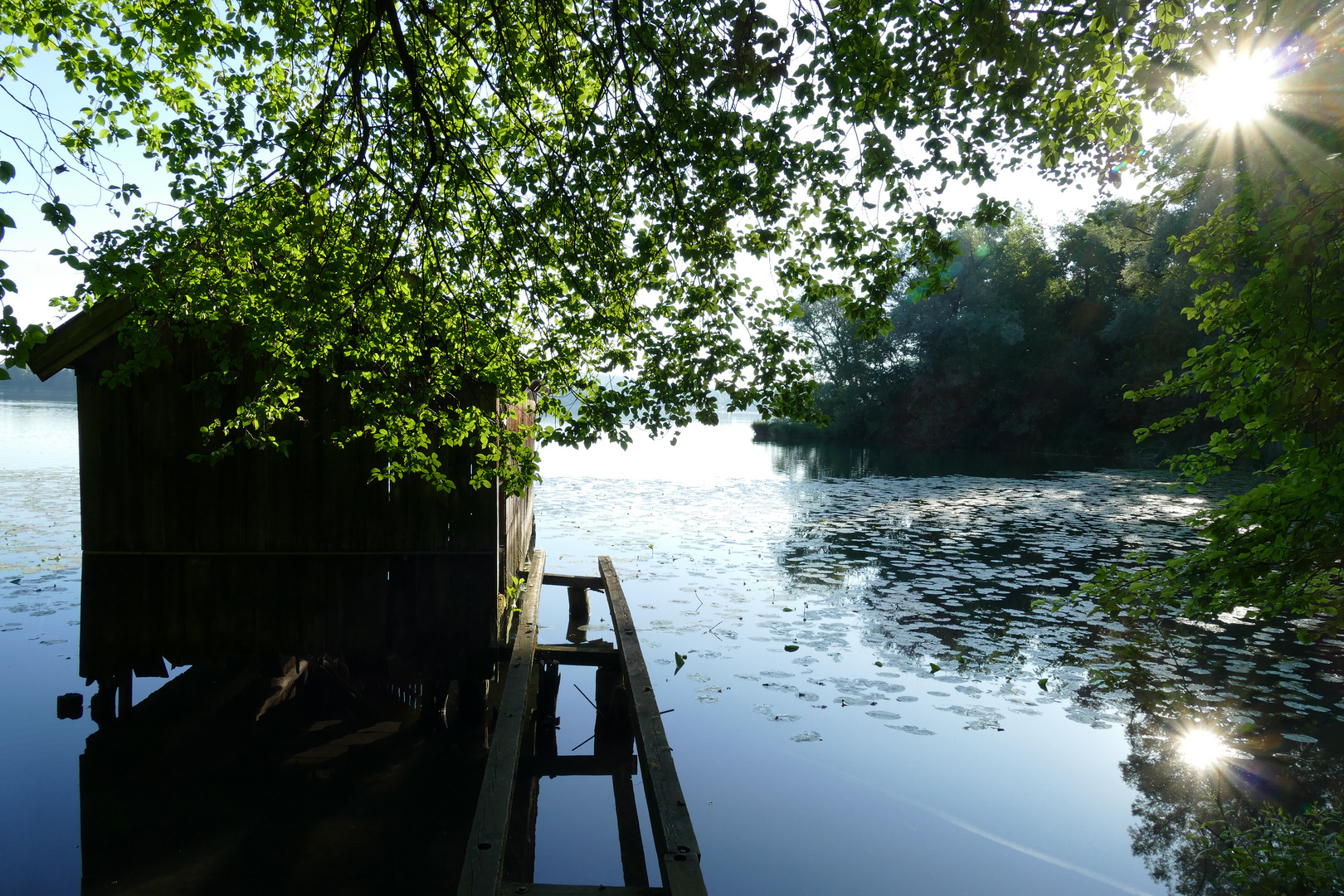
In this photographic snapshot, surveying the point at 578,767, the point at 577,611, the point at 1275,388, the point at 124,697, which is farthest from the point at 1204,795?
the point at 124,697

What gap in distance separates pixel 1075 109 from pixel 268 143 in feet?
20.0

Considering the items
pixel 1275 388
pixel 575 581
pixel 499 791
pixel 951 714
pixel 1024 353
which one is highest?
pixel 1024 353

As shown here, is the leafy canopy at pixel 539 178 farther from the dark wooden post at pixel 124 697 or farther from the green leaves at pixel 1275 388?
the dark wooden post at pixel 124 697

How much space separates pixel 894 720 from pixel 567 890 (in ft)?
19.0

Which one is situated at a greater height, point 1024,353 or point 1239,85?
point 1024,353

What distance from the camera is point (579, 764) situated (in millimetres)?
8680

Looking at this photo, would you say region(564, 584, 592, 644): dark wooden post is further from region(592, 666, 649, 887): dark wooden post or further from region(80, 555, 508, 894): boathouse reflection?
region(592, 666, 649, 887): dark wooden post

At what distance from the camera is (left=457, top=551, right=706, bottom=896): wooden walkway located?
164 inches

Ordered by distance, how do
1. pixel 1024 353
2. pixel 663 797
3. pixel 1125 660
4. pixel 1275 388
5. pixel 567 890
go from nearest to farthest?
1. pixel 567 890
2. pixel 663 797
3. pixel 1275 388
4. pixel 1125 660
5. pixel 1024 353

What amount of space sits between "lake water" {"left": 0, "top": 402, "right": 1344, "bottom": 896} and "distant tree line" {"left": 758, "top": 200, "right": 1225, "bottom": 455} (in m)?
31.4

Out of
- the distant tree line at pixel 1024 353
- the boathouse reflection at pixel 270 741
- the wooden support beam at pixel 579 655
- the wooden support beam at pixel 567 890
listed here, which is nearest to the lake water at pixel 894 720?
the boathouse reflection at pixel 270 741

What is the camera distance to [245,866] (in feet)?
21.1

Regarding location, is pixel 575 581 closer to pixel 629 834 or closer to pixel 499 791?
pixel 629 834

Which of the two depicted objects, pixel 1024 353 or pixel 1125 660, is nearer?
pixel 1125 660
